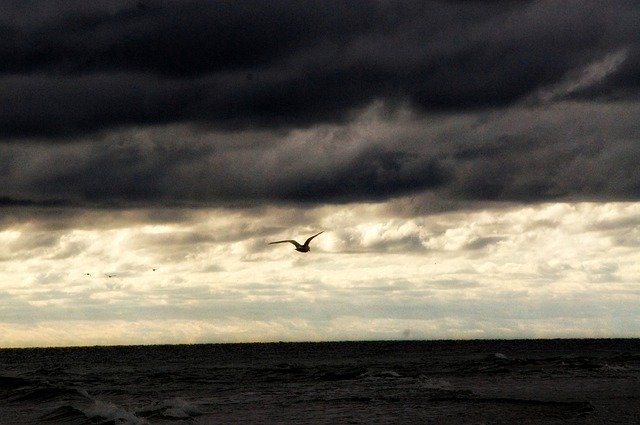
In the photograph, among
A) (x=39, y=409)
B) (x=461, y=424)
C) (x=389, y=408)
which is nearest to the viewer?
(x=461, y=424)

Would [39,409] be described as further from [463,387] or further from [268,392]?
[463,387]

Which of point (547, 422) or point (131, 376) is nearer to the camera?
point (547, 422)

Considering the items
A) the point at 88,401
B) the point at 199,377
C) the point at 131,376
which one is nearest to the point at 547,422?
the point at 88,401

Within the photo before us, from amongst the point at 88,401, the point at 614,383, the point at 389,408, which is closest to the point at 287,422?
the point at 389,408

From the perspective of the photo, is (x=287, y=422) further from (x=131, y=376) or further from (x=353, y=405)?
(x=131, y=376)

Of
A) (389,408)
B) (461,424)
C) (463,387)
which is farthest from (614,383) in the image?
(461,424)

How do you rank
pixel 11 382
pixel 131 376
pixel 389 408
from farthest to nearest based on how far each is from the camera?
pixel 131 376 < pixel 11 382 < pixel 389 408

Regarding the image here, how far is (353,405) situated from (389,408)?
231 cm

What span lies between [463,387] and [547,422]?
18413 mm

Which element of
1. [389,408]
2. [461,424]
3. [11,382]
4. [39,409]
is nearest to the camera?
[461,424]

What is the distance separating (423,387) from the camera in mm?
52906

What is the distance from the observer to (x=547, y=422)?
35.1 metres

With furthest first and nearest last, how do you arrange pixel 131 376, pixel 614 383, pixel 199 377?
pixel 131 376
pixel 199 377
pixel 614 383

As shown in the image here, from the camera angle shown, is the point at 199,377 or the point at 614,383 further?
the point at 199,377
